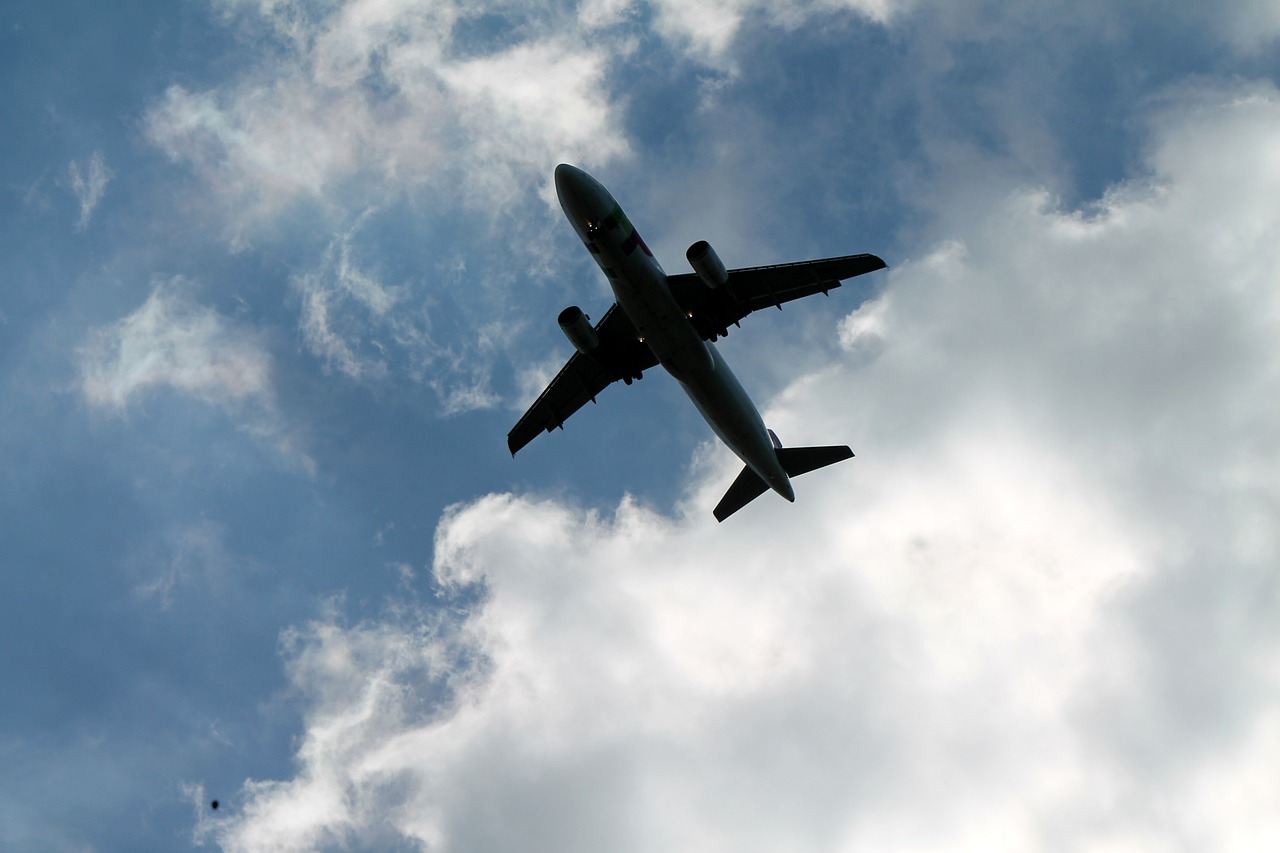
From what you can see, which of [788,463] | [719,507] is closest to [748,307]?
[788,463]

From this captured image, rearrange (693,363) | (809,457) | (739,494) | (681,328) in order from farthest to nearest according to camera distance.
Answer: (739,494)
(809,457)
(693,363)
(681,328)

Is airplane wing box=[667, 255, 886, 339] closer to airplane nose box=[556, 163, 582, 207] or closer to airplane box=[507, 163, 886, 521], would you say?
airplane box=[507, 163, 886, 521]

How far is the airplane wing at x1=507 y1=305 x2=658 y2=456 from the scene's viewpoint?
4781 cm

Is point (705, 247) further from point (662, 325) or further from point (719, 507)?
point (719, 507)

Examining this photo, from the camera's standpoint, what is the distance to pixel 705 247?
131 ft

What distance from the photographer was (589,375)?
49.5m

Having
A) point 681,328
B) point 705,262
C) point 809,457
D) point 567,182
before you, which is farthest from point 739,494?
point 567,182

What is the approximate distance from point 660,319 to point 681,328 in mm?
1028

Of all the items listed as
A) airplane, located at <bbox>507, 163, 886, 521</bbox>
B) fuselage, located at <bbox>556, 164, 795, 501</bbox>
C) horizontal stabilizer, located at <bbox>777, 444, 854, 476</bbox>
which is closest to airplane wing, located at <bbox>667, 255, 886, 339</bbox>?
airplane, located at <bbox>507, 163, 886, 521</bbox>

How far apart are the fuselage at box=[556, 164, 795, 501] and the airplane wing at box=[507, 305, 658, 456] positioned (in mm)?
5720

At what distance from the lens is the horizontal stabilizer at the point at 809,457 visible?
47.9 m

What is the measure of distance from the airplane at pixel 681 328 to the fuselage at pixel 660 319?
0.04 metres

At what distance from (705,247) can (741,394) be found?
7.14m

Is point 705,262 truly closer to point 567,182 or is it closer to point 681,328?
point 681,328
